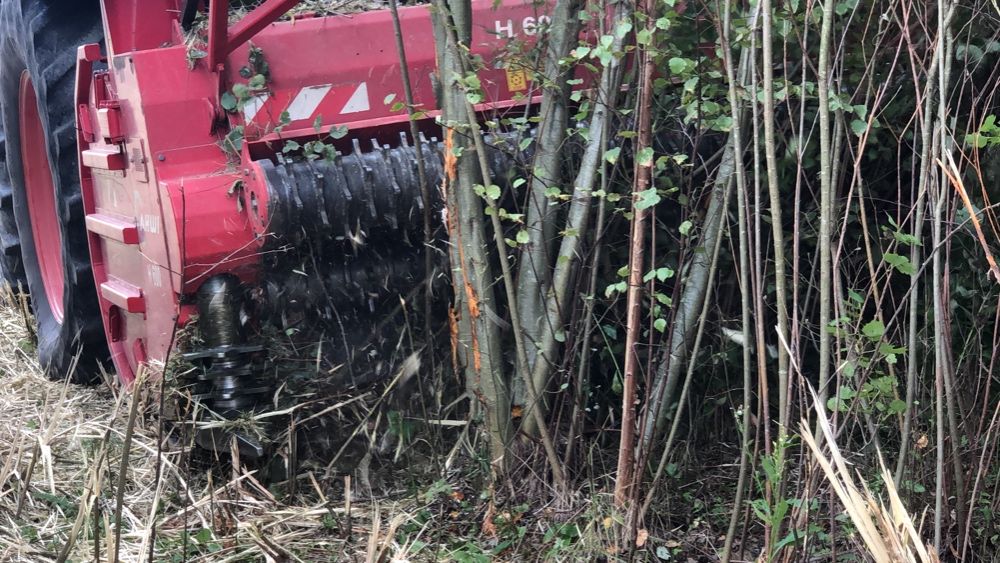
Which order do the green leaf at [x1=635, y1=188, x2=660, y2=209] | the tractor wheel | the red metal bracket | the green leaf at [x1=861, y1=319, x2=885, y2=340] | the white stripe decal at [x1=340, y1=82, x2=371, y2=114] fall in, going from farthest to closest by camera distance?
1. the tractor wheel
2. the white stripe decal at [x1=340, y1=82, x2=371, y2=114]
3. the red metal bracket
4. the green leaf at [x1=635, y1=188, x2=660, y2=209]
5. the green leaf at [x1=861, y1=319, x2=885, y2=340]

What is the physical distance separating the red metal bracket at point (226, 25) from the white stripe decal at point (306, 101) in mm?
209

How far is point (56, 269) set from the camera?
5043 mm

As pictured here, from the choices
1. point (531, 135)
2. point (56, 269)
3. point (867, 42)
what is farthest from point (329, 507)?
point (56, 269)

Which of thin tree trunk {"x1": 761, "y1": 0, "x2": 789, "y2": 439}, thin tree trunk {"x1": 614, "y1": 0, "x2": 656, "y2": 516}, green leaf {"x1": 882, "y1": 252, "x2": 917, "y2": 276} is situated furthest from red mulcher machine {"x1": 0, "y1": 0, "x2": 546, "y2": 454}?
green leaf {"x1": 882, "y1": 252, "x2": 917, "y2": 276}

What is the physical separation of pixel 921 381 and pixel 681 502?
673 mm

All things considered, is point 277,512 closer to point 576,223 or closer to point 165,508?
point 165,508

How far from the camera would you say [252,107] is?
126 inches

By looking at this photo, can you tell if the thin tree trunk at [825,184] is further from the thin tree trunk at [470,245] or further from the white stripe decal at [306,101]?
the white stripe decal at [306,101]

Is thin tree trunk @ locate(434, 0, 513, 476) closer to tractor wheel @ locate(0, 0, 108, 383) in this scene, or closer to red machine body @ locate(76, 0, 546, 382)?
red machine body @ locate(76, 0, 546, 382)

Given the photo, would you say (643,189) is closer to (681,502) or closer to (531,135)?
(531,135)

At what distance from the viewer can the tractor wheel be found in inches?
154

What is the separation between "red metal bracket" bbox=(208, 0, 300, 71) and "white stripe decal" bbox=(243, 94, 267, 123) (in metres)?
0.12

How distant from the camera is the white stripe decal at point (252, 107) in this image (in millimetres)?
3189

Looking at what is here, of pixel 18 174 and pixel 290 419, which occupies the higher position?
pixel 18 174
